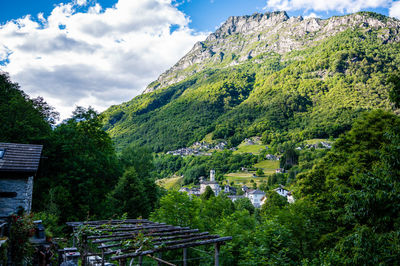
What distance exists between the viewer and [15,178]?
471 inches

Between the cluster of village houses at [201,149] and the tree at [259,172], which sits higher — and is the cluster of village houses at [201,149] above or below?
above

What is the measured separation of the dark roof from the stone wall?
71 centimetres

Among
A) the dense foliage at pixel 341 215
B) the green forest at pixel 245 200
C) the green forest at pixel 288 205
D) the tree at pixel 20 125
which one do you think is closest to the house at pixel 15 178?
the green forest at pixel 245 200

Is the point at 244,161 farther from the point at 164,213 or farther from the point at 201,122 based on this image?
the point at 164,213

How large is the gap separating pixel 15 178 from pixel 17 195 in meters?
0.83

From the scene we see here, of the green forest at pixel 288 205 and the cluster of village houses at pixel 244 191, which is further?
the cluster of village houses at pixel 244 191

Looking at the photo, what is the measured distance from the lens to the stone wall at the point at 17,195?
38.3ft

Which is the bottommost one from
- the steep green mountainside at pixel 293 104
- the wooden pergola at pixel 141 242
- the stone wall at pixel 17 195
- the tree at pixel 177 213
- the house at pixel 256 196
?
the house at pixel 256 196

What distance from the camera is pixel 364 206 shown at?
7219mm

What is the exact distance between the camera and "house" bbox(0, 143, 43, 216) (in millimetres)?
11625

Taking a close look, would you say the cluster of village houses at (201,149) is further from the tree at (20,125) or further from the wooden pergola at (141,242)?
the wooden pergola at (141,242)

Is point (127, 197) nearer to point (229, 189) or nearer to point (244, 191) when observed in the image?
point (244, 191)

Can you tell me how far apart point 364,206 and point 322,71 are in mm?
187040

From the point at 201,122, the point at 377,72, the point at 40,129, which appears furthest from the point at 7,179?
the point at 377,72
